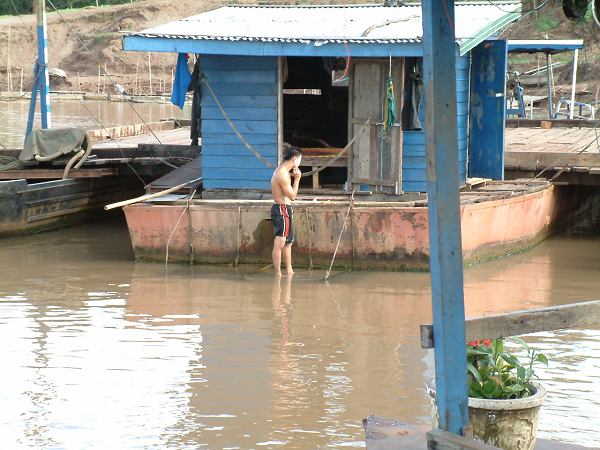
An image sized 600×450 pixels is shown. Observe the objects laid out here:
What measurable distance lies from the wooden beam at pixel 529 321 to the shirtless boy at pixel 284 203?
654 centimetres

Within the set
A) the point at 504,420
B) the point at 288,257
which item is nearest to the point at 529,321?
the point at 504,420

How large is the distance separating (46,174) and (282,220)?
5067mm

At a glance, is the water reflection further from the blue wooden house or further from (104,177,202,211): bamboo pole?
the blue wooden house

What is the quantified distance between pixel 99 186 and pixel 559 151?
23.0ft

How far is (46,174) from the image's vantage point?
1503 cm

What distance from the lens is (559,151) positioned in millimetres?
15242

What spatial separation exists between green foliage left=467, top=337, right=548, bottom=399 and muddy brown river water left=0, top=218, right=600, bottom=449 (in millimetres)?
1712

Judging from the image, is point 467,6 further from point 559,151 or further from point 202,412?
point 202,412

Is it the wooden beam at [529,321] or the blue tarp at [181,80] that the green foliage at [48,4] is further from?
the wooden beam at [529,321]

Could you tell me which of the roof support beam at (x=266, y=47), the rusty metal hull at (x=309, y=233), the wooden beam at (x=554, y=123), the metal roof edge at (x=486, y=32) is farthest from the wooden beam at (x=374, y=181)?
the wooden beam at (x=554, y=123)

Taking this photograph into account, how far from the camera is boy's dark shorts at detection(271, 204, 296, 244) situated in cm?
1147

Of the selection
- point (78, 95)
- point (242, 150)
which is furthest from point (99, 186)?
point (78, 95)

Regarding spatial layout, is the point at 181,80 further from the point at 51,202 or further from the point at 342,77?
the point at 51,202

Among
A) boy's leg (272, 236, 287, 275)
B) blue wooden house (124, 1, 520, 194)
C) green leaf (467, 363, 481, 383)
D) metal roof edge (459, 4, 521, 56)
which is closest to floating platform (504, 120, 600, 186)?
blue wooden house (124, 1, 520, 194)
